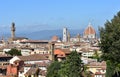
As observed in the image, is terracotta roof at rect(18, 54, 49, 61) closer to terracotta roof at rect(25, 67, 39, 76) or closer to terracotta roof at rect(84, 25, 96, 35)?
terracotta roof at rect(25, 67, 39, 76)

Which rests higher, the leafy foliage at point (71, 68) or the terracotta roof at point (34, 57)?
the terracotta roof at point (34, 57)

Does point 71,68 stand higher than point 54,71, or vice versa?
point 71,68

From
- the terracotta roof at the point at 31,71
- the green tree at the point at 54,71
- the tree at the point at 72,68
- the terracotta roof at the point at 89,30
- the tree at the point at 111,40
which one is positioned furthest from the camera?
the terracotta roof at the point at 89,30

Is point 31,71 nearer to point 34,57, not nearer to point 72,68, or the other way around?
point 72,68

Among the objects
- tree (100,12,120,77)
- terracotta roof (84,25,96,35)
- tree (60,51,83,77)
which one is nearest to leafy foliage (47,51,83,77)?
tree (60,51,83,77)

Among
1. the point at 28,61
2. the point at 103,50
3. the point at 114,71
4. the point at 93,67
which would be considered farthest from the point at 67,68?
the point at 28,61

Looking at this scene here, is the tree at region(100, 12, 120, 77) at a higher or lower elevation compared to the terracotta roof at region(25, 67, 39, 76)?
higher

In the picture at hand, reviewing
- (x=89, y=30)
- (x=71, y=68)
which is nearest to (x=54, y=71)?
(x=71, y=68)

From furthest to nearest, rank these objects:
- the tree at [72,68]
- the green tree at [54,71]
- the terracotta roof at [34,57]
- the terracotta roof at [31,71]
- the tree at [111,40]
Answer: the terracotta roof at [34,57]
the terracotta roof at [31,71]
the green tree at [54,71]
the tree at [72,68]
the tree at [111,40]

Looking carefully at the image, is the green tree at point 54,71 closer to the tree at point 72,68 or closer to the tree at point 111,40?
the tree at point 72,68

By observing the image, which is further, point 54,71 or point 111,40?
point 54,71

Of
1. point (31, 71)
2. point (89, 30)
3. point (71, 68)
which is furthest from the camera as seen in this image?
point (89, 30)

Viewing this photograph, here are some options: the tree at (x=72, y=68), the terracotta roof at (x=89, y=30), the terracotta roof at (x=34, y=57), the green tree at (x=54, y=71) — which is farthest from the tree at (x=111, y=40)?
the terracotta roof at (x=89, y=30)

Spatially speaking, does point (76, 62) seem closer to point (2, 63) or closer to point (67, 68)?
point (67, 68)
